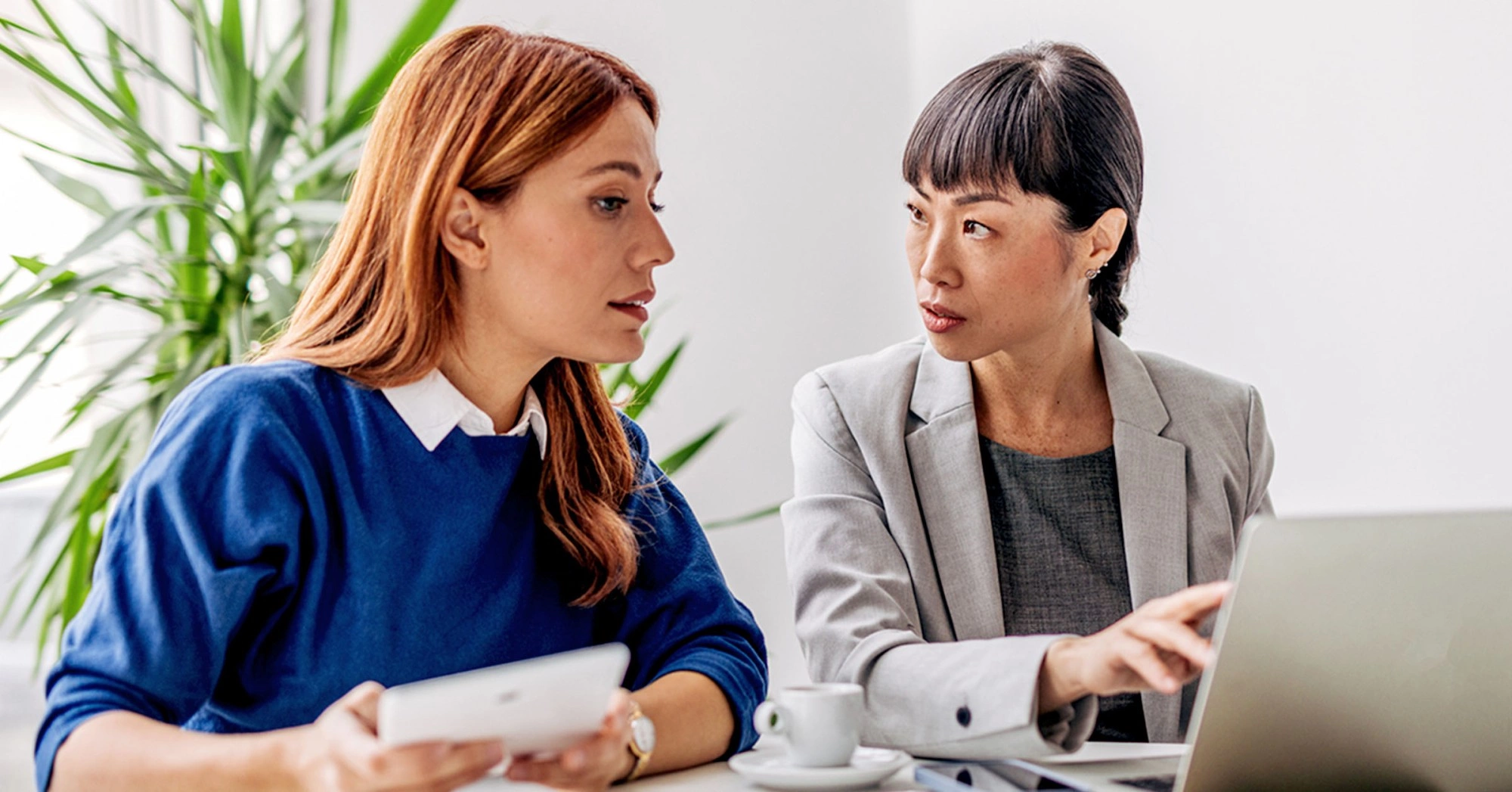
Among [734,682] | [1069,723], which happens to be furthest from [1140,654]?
[734,682]

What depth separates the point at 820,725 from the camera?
1114mm

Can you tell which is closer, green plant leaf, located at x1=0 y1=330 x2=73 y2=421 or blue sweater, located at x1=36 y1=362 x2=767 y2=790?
blue sweater, located at x1=36 y1=362 x2=767 y2=790

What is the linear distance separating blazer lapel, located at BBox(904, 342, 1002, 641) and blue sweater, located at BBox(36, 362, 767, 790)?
317 mm

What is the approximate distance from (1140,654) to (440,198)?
0.80 metres

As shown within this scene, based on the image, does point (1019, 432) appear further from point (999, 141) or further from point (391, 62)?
point (391, 62)

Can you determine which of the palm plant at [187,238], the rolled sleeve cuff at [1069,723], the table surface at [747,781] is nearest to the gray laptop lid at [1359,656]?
the table surface at [747,781]

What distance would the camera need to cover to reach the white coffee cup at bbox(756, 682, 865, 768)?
43.8 inches

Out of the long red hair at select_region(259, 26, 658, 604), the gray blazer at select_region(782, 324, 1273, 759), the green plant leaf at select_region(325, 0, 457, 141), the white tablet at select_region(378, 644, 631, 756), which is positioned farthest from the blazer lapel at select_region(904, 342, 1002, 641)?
the green plant leaf at select_region(325, 0, 457, 141)

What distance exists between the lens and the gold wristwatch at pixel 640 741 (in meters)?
1.17

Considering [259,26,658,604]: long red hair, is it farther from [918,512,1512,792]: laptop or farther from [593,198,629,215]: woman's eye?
[918,512,1512,792]: laptop

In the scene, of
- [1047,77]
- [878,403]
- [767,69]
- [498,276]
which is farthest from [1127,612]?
[767,69]

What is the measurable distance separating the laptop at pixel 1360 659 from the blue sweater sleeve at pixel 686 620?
50cm

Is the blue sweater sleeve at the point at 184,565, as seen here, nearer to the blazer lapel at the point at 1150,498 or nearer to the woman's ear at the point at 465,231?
the woman's ear at the point at 465,231

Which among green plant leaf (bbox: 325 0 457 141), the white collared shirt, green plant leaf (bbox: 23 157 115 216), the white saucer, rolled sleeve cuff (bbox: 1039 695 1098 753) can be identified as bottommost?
rolled sleeve cuff (bbox: 1039 695 1098 753)
